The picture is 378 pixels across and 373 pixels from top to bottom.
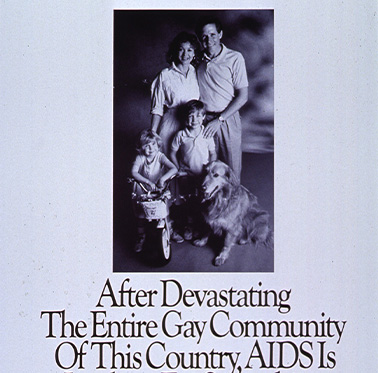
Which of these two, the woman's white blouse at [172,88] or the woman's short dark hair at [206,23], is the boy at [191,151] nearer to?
the woman's white blouse at [172,88]

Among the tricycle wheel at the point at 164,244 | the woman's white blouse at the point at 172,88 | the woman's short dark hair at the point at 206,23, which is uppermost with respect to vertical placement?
the woman's short dark hair at the point at 206,23

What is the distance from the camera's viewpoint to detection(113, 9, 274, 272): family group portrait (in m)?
0.98

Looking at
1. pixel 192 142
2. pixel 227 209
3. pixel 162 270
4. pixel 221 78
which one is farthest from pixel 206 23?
pixel 162 270

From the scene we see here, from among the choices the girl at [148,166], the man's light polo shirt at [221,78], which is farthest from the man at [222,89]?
the girl at [148,166]

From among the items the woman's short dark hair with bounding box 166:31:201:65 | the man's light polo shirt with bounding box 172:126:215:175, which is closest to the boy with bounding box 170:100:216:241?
the man's light polo shirt with bounding box 172:126:215:175

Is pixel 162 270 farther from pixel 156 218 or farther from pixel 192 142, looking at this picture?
pixel 192 142

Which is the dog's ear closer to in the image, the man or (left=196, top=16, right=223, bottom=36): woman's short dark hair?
the man

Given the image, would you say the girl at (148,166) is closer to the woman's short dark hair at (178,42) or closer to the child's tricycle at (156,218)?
the child's tricycle at (156,218)

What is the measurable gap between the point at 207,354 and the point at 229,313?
0.09m

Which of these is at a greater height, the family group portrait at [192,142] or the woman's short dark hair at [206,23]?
the woman's short dark hair at [206,23]

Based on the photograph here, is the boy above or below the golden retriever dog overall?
above

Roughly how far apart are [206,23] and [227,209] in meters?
0.39

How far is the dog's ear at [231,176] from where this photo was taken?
0.98 meters

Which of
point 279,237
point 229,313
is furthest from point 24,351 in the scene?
point 279,237
